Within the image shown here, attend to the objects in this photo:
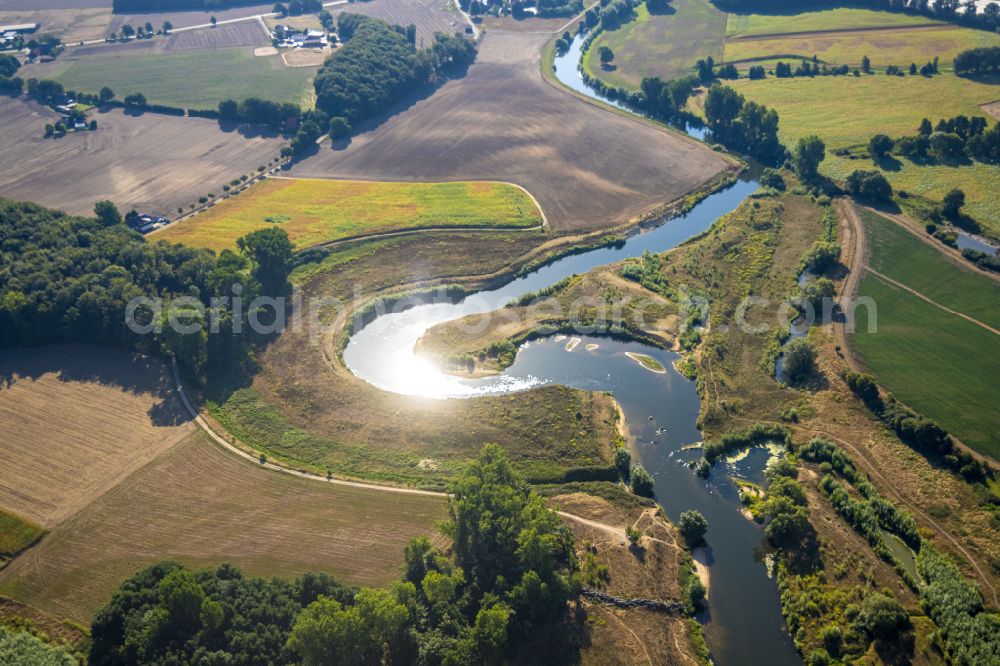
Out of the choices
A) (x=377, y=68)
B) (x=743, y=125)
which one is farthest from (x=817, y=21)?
(x=377, y=68)

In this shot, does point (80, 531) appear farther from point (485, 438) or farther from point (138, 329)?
point (485, 438)

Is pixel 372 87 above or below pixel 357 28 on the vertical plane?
below

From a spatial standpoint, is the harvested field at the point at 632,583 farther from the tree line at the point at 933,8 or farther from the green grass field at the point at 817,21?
the tree line at the point at 933,8

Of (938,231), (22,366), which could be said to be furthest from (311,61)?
(938,231)

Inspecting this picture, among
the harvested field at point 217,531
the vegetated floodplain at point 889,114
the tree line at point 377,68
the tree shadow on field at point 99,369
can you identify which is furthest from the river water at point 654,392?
the tree line at point 377,68

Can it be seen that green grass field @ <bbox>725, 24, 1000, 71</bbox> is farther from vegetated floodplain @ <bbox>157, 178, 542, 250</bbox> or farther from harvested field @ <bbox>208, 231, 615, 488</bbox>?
harvested field @ <bbox>208, 231, 615, 488</bbox>
